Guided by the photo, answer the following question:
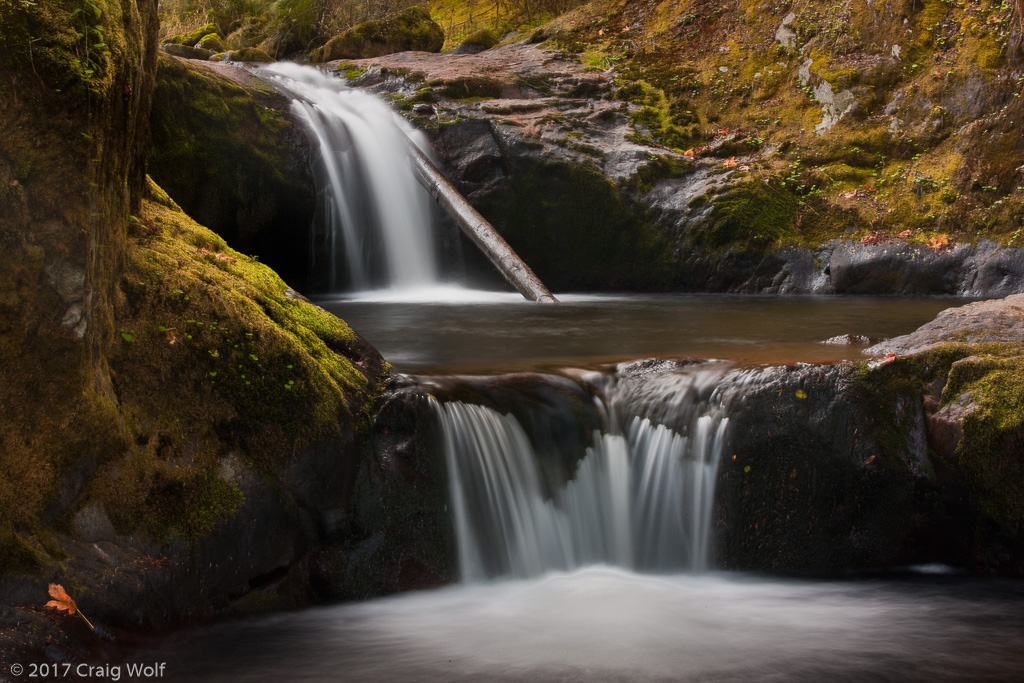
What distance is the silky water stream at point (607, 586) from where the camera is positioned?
323 centimetres

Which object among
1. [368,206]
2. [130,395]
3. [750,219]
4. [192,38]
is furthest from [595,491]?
[192,38]

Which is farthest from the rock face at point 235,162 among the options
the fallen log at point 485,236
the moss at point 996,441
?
the moss at point 996,441

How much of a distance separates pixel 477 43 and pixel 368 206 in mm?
7072

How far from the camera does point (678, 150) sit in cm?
1244

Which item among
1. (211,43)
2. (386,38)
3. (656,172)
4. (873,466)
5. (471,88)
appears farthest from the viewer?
(211,43)

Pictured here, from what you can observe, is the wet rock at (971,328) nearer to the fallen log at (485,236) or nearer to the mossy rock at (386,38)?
the fallen log at (485,236)

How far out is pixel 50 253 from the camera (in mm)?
2842

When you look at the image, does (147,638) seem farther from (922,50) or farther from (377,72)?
(922,50)

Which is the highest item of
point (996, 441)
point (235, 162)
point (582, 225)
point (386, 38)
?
point (386, 38)

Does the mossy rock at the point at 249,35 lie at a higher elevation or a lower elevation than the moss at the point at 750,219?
higher

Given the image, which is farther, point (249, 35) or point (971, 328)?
point (249, 35)

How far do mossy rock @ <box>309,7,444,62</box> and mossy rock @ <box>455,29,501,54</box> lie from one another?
895 millimetres

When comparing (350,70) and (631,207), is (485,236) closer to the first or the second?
(631,207)

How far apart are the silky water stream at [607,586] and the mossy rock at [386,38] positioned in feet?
35.4
